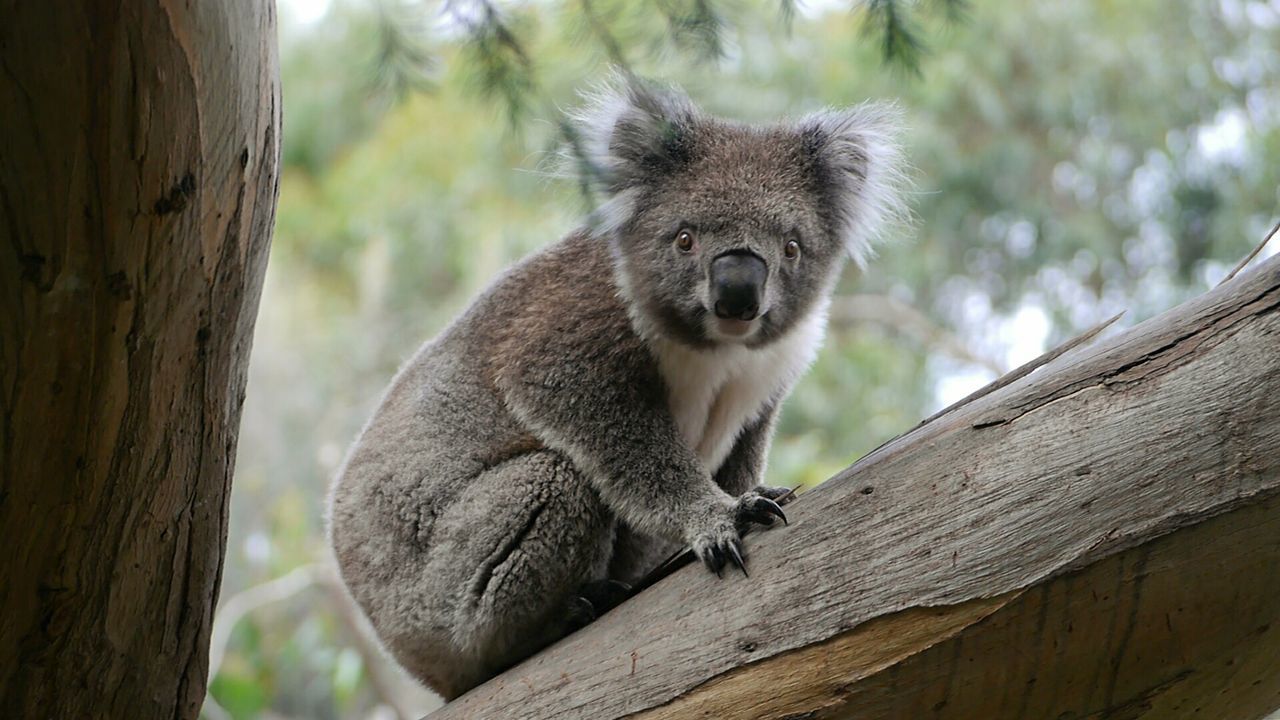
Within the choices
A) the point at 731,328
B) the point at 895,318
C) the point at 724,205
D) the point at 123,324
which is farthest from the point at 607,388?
the point at 895,318

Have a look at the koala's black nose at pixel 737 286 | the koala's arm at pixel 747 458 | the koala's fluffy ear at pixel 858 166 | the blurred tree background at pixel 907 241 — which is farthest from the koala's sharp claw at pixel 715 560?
the blurred tree background at pixel 907 241

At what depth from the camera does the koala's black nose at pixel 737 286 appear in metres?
2.94

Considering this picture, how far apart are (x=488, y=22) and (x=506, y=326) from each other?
3.34 feet

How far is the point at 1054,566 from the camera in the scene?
6.72 feet

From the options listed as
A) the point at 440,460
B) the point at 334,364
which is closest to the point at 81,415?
the point at 440,460

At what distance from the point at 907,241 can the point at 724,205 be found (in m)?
4.59

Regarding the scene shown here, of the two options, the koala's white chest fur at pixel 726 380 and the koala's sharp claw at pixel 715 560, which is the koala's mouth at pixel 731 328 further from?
the koala's sharp claw at pixel 715 560

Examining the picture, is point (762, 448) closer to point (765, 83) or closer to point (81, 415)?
point (81, 415)

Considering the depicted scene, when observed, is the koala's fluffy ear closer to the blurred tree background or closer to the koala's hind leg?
the koala's hind leg

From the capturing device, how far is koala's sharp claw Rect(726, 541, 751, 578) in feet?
8.27

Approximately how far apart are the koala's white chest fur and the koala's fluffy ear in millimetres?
302

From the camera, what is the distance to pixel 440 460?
3295mm

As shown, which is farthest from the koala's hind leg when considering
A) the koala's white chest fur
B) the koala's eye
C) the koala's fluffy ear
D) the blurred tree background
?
the blurred tree background

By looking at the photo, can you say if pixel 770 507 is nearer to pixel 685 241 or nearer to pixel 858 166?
pixel 685 241
